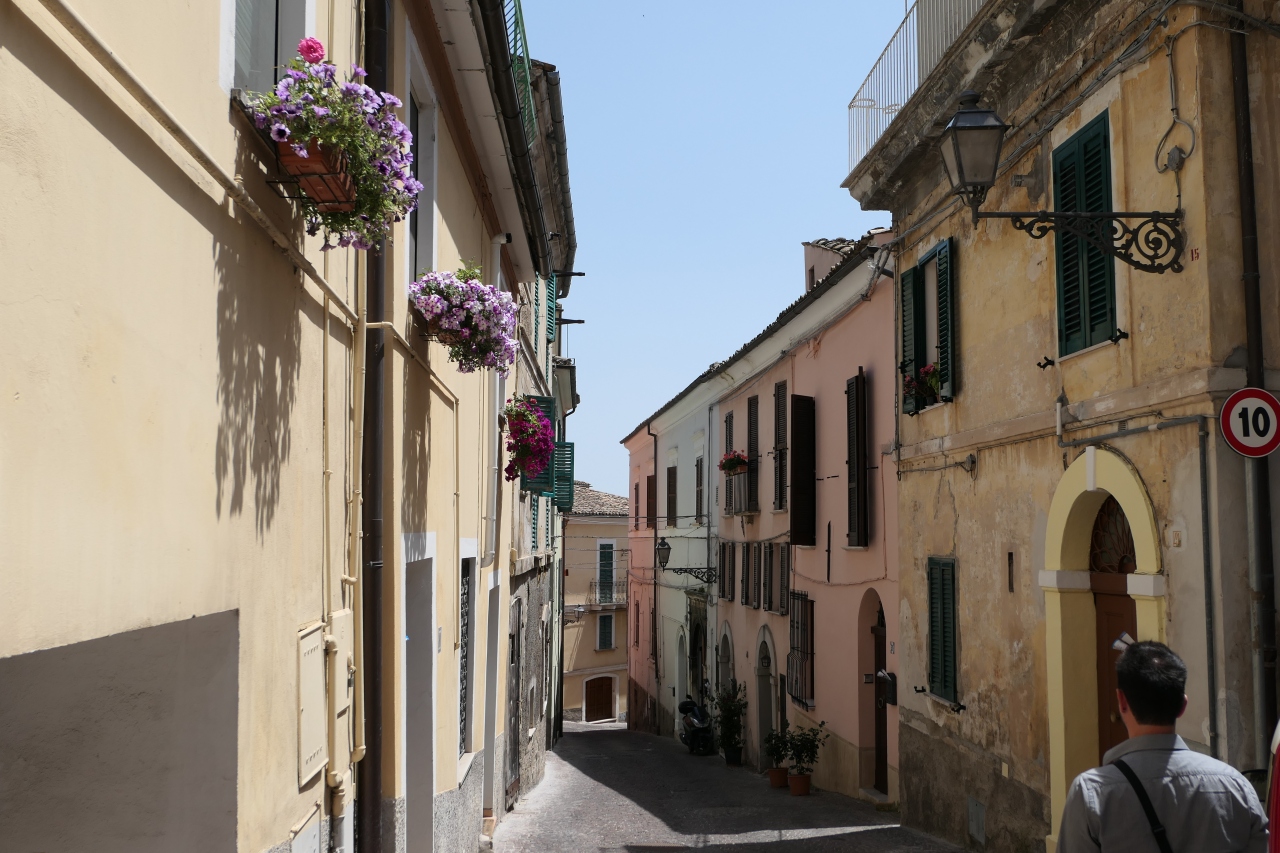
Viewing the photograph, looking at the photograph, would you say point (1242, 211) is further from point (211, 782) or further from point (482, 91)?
point (211, 782)

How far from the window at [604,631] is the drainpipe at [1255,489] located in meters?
42.5

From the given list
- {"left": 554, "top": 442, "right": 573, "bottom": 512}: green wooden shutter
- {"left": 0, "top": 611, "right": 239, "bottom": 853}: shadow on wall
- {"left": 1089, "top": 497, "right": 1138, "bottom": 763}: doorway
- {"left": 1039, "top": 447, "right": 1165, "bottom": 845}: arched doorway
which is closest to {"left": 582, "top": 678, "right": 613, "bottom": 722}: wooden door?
{"left": 554, "top": 442, "right": 573, "bottom": 512}: green wooden shutter

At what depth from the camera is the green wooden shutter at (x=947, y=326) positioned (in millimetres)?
11094

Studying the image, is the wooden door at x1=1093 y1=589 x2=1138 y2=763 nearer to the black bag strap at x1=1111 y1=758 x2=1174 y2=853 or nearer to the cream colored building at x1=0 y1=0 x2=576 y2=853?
the cream colored building at x1=0 y1=0 x2=576 y2=853

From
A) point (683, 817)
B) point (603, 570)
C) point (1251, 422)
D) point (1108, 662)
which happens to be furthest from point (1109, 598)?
point (603, 570)

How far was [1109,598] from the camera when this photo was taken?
865 cm

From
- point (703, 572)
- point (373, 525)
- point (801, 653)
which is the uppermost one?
point (373, 525)

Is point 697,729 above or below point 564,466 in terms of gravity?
below

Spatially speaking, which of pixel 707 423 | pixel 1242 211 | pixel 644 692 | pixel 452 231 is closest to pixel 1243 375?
pixel 1242 211

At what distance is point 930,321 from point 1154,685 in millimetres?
8880

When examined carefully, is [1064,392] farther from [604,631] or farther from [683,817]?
[604,631]

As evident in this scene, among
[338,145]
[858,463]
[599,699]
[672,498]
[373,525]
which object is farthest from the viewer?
[599,699]

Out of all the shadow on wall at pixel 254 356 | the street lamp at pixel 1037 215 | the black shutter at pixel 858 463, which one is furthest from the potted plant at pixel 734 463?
the shadow on wall at pixel 254 356

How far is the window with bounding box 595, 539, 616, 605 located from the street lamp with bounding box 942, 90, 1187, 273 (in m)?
40.7
